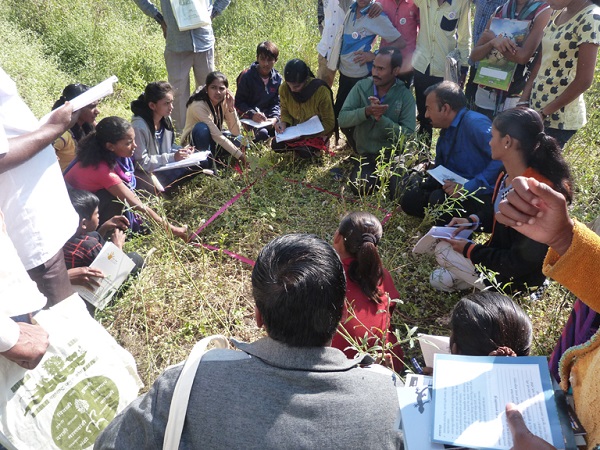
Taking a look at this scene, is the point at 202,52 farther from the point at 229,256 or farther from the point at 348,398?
the point at 348,398

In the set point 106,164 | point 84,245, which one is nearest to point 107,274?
point 84,245

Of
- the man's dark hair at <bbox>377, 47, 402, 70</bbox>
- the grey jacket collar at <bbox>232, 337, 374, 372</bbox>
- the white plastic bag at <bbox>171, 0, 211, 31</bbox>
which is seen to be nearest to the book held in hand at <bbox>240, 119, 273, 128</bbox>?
the white plastic bag at <bbox>171, 0, 211, 31</bbox>

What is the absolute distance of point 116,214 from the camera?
3.50 m

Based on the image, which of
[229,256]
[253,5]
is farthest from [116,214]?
[253,5]

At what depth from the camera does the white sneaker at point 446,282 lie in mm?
3068

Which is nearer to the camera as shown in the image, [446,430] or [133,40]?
[446,430]

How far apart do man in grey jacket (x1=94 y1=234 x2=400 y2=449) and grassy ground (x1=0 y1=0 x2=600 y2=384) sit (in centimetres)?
145

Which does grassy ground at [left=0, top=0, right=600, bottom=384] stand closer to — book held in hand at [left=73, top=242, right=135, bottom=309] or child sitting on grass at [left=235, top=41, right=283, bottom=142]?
book held in hand at [left=73, top=242, right=135, bottom=309]

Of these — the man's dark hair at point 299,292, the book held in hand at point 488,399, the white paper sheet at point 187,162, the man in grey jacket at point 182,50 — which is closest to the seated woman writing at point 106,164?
the white paper sheet at point 187,162

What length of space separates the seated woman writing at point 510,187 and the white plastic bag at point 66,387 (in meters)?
1.76

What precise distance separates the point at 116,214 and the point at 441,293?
7.13ft

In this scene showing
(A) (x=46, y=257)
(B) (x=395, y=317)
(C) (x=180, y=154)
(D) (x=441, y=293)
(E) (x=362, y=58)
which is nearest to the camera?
(A) (x=46, y=257)

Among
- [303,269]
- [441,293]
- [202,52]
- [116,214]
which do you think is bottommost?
[441,293]

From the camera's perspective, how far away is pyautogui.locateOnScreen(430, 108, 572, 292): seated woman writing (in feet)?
8.65
